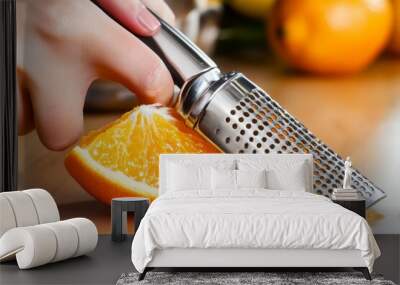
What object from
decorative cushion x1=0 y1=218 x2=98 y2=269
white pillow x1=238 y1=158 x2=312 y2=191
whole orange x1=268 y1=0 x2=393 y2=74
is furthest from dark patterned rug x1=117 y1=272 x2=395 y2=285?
whole orange x1=268 y1=0 x2=393 y2=74

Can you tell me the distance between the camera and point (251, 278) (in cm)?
387

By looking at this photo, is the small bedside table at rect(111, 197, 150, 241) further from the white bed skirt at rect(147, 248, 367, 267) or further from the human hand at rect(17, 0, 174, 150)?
the white bed skirt at rect(147, 248, 367, 267)

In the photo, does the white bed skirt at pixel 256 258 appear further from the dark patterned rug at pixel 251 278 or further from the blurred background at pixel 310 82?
the blurred background at pixel 310 82

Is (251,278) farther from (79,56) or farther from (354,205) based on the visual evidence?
(79,56)

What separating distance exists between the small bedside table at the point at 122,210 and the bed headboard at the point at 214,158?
5.6 inches

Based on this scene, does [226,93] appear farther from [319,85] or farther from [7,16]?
[7,16]

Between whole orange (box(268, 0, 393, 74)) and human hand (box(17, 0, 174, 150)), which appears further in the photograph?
human hand (box(17, 0, 174, 150))

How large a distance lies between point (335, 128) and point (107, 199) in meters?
1.46

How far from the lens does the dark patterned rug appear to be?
3.80m

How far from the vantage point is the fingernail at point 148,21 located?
5.11 meters

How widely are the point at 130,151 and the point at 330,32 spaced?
140cm

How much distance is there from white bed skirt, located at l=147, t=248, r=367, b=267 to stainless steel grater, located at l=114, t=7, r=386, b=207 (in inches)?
44.9

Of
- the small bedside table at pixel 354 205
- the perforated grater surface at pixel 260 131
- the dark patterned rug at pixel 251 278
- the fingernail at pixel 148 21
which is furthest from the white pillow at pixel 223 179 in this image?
the fingernail at pixel 148 21

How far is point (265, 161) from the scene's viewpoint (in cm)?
483
